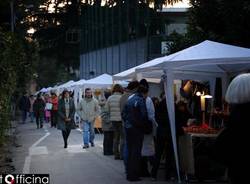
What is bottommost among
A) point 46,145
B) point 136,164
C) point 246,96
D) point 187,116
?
point 46,145

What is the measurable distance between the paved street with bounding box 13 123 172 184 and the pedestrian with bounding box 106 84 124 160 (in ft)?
1.09

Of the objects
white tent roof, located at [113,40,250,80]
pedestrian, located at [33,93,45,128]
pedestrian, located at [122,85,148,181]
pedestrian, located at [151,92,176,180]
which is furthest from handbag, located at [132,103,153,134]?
pedestrian, located at [33,93,45,128]

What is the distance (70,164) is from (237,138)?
1081 centimetres

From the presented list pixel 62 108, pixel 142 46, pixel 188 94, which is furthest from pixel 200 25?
pixel 142 46

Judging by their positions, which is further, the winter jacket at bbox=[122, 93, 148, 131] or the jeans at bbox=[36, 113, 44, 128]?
the jeans at bbox=[36, 113, 44, 128]

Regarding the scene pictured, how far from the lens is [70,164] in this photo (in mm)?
15023

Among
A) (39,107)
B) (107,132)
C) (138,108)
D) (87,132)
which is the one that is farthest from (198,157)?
(39,107)

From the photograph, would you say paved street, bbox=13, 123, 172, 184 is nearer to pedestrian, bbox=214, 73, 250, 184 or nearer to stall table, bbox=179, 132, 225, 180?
stall table, bbox=179, 132, 225, 180

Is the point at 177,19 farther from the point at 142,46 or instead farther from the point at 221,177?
the point at 221,177

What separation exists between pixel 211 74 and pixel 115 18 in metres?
27.1

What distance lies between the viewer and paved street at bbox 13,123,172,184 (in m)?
12.4

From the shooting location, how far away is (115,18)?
4112cm

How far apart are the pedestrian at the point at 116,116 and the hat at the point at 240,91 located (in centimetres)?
1119

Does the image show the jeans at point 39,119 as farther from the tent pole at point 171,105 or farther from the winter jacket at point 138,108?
the tent pole at point 171,105
